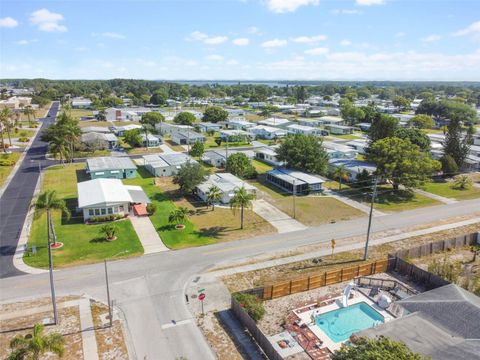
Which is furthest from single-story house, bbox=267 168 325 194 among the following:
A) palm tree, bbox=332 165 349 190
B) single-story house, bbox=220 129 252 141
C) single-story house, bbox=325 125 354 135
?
single-story house, bbox=325 125 354 135

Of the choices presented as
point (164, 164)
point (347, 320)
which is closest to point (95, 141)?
point (164, 164)

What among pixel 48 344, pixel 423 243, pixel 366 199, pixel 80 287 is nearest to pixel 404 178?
pixel 366 199

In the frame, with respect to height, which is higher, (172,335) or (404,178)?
(404,178)

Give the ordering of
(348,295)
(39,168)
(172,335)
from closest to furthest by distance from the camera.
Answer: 1. (172,335)
2. (348,295)
3. (39,168)

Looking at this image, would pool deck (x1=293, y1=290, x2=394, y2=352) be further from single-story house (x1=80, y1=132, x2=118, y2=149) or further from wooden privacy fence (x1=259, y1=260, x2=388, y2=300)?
single-story house (x1=80, y1=132, x2=118, y2=149)

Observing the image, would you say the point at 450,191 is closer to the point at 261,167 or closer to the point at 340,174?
the point at 340,174

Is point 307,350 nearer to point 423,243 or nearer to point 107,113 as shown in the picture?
point 423,243

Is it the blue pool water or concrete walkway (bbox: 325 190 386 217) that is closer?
the blue pool water
